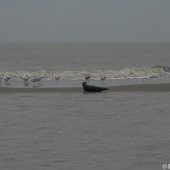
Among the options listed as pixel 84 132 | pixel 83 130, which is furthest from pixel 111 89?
pixel 84 132

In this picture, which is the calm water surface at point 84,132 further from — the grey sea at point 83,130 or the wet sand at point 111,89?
the wet sand at point 111,89

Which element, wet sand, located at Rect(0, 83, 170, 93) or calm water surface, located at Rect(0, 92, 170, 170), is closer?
calm water surface, located at Rect(0, 92, 170, 170)

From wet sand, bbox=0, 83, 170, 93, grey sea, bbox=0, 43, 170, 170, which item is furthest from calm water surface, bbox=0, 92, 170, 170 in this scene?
wet sand, bbox=0, 83, 170, 93

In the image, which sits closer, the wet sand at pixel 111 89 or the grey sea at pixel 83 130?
the grey sea at pixel 83 130

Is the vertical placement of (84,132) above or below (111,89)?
below

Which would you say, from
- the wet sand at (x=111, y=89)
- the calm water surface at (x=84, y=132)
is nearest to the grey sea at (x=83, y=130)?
the calm water surface at (x=84, y=132)

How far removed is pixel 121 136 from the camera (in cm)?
1691

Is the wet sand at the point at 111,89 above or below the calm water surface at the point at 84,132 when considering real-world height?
above

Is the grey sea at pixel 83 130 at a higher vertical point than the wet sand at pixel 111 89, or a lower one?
lower

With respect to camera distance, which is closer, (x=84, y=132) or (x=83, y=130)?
(x=84, y=132)

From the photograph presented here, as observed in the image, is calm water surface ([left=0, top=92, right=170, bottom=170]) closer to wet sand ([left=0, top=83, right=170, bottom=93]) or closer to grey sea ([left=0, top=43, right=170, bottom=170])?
grey sea ([left=0, top=43, right=170, bottom=170])

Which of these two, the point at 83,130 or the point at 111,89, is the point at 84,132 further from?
the point at 111,89

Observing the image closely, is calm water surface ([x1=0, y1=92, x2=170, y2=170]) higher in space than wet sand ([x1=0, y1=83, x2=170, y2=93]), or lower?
lower

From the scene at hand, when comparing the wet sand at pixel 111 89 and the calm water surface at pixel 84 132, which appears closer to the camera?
the calm water surface at pixel 84 132
